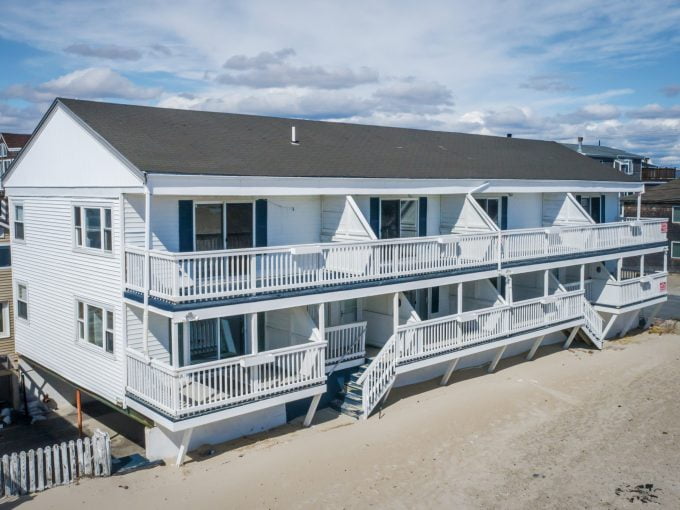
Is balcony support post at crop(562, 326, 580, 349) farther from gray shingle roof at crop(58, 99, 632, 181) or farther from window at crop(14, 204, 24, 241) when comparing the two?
window at crop(14, 204, 24, 241)

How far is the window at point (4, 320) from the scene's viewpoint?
20.9 meters

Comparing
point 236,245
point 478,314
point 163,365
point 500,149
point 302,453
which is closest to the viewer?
point 163,365

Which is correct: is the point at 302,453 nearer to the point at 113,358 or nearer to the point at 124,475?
the point at 124,475

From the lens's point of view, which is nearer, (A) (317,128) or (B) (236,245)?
(B) (236,245)

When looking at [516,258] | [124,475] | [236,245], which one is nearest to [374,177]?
[236,245]

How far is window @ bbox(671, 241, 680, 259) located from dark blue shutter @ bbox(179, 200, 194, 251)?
114 feet

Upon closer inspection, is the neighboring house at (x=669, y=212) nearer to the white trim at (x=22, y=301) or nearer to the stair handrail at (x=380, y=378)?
the stair handrail at (x=380, y=378)

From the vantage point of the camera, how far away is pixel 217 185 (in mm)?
15719

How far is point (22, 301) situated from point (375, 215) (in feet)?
35.5

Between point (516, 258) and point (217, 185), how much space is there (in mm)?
10555

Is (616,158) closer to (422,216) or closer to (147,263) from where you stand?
(422,216)

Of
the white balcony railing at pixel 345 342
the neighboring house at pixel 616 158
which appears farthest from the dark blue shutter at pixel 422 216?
the neighboring house at pixel 616 158

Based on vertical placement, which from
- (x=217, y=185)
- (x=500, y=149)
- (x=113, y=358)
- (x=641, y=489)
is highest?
(x=500, y=149)

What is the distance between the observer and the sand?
544 inches
